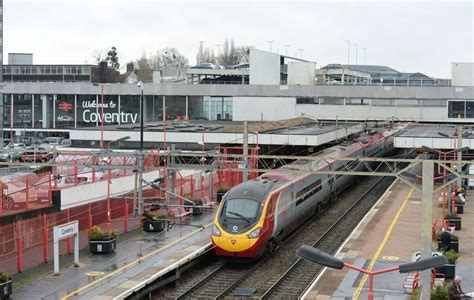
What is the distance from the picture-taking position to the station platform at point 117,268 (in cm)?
2052

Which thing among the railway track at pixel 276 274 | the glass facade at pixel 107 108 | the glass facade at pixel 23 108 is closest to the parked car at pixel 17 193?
the railway track at pixel 276 274

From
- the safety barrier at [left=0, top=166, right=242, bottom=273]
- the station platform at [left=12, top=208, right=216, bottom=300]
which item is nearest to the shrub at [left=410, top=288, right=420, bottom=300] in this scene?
the station platform at [left=12, top=208, right=216, bottom=300]

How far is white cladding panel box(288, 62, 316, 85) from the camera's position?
78.7 metres

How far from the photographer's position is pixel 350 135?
65.8m

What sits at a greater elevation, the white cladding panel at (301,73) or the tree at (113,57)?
the tree at (113,57)

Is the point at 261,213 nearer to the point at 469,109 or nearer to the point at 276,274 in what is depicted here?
the point at 276,274

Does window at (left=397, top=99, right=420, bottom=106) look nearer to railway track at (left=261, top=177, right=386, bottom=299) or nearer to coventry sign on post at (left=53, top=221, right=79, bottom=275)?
railway track at (left=261, top=177, right=386, bottom=299)

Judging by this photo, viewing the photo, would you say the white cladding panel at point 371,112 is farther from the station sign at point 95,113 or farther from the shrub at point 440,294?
the shrub at point 440,294

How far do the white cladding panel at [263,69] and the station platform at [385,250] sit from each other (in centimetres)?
3749

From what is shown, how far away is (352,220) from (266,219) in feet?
41.1

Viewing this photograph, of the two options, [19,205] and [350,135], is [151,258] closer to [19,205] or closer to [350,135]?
[19,205]

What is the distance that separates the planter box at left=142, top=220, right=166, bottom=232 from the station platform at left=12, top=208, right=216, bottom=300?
0.28 meters

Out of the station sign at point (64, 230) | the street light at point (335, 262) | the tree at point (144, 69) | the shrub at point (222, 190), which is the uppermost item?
the tree at point (144, 69)

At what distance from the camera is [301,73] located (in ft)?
259
